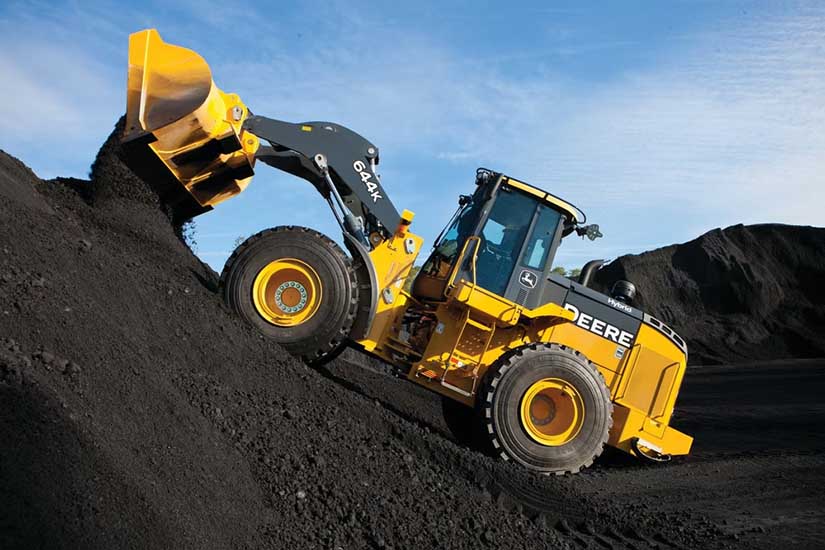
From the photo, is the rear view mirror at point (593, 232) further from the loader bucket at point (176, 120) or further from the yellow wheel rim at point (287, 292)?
the loader bucket at point (176, 120)

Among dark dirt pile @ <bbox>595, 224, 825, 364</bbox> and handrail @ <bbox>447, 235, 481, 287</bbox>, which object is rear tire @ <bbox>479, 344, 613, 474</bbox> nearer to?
handrail @ <bbox>447, 235, 481, 287</bbox>

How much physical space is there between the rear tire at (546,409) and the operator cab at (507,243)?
69 cm

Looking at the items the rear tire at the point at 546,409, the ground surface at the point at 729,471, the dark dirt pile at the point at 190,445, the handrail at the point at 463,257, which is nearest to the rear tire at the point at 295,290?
the dark dirt pile at the point at 190,445

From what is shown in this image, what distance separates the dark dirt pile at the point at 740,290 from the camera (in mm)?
22656

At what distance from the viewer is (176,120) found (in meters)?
7.54

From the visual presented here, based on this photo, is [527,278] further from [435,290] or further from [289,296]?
[289,296]

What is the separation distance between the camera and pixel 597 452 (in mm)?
7703

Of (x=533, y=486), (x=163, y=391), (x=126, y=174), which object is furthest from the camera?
(x=126, y=174)

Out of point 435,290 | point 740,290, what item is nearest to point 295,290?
point 435,290

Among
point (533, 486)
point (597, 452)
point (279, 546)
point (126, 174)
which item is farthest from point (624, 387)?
point (126, 174)

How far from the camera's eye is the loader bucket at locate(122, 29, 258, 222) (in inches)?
297

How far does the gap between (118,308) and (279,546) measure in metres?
2.50

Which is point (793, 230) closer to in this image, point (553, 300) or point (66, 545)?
point (553, 300)

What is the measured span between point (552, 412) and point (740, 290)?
17684mm
